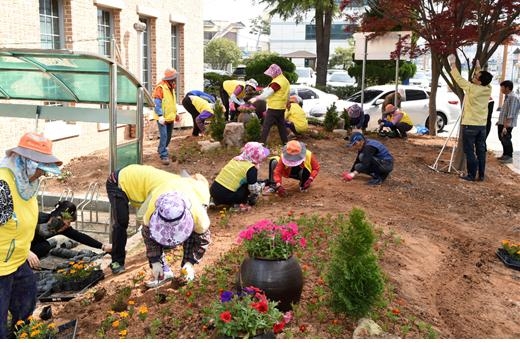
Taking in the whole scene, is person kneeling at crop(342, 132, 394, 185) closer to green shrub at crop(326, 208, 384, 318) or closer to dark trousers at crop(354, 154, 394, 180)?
dark trousers at crop(354, 154, 394, 180)

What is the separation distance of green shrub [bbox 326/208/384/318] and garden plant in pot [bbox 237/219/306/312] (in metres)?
0.35

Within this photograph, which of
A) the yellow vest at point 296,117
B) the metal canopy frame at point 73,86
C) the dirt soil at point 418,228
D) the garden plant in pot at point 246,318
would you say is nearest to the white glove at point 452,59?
the dirt soil at point 418,228

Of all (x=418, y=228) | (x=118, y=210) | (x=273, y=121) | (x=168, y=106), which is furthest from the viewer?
(x=273, y=121)

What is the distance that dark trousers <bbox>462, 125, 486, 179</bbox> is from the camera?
981cm

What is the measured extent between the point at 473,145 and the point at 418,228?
11.6ft

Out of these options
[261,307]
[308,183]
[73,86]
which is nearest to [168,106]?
[73,86]

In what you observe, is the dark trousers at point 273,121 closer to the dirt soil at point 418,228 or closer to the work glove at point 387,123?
the dirt soil at point 418,228

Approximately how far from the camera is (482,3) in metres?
10.4

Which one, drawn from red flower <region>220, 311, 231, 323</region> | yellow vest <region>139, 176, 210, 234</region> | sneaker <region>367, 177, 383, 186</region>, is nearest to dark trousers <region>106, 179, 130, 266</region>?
yellow vest <region>139, 176, 210, 234</region>

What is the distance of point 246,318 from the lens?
3.62 m

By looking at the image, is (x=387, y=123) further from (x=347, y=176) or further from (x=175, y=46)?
(x=175, y=46)

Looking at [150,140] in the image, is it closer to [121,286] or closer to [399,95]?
[399,95]

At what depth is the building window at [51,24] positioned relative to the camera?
35.1ft

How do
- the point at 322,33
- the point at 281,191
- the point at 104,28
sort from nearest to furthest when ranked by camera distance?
1. the point at 281,191
2. the point at 104,28
3. the point at 322,33
